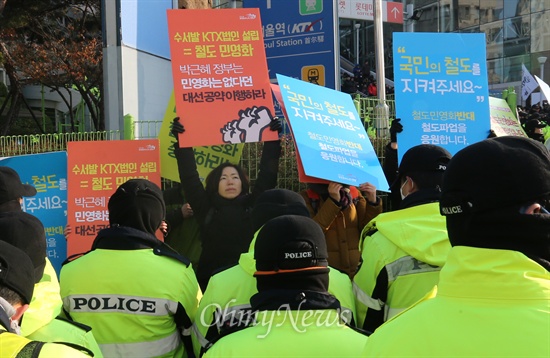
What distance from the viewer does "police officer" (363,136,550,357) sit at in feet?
5.17

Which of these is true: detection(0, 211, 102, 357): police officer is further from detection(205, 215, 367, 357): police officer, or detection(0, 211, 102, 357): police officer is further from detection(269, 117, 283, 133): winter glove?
detection(269, 117, 283, 133): winter glove

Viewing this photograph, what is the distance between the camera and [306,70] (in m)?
10.1

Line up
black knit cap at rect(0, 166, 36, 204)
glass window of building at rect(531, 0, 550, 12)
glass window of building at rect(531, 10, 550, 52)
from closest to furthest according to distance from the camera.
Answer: black knit cap at rect(0, 166, 36, 204)
glass window of building at rect(531, 0, 550, 12)
glass window of building at rect(531, 10, 550, 52)

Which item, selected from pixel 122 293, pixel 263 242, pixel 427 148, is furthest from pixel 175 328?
pixel 427 148

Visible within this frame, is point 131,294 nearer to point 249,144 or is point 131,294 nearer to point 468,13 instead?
point 249,144

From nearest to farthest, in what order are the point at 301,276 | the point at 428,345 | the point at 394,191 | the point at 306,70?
the point at 428,345 → the point at 301,276 → the point at 394,191 → the point at 306,70

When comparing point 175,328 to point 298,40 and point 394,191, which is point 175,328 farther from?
point 298,40

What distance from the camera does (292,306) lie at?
88.7 inches

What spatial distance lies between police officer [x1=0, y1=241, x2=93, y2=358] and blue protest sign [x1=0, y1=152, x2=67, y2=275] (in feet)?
10.6

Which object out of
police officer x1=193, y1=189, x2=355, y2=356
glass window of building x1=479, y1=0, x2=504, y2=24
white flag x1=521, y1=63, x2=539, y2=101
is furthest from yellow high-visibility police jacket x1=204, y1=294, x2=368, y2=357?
glass window of building x1=479, y1=0, x2=504, y2=24

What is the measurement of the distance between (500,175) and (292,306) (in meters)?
0.91

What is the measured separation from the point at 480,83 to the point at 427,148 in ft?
7.98

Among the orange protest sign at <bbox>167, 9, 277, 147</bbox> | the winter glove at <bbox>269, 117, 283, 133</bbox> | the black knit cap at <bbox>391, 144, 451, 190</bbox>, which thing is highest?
the orange protest sign at <bbox>167, 9, 277, 147</bbox>
